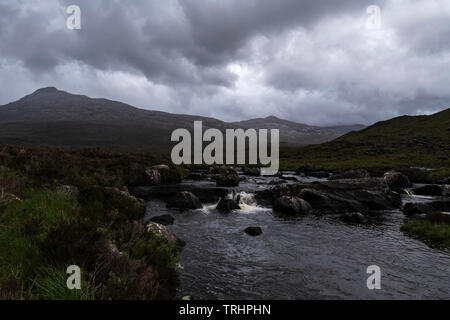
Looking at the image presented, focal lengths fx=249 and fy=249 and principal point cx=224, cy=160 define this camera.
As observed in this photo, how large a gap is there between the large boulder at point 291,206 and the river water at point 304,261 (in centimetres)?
259

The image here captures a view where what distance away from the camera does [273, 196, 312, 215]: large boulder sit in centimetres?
2211

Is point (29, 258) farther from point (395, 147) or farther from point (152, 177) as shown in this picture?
point (395, 147)

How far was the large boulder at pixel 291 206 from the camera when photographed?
2211 cm

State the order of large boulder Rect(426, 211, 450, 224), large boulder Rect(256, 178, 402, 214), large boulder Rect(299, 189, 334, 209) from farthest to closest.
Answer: large boulder Rect(299, 189, 334, 209) → large boulder Rect(256, 178, 402, 214) → large boulder Rect(426, 211, 450, 224)

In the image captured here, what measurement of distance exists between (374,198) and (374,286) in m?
17.9

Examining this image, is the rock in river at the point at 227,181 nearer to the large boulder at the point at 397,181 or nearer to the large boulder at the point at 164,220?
the large boulder at the point at 164,220

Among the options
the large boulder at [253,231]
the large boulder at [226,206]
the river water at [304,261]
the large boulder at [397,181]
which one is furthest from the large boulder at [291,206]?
the large boulder at [397,181]

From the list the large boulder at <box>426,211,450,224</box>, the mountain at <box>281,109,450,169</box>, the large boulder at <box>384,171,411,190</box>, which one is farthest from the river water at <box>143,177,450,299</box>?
the mountain at <box>281,109,450,169</box>

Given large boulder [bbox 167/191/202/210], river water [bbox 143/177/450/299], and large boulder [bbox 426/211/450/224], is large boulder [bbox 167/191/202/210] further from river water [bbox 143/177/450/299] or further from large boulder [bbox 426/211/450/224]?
large boulder [bbox 426/211/450/224]

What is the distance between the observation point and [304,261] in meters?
12.1

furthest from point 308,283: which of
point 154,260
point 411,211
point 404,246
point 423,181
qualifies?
point 423,181

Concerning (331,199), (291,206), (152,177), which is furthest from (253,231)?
(152,177)

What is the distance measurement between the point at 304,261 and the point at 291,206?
10301 mm

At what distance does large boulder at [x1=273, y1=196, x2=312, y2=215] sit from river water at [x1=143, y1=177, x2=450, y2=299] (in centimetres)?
259
